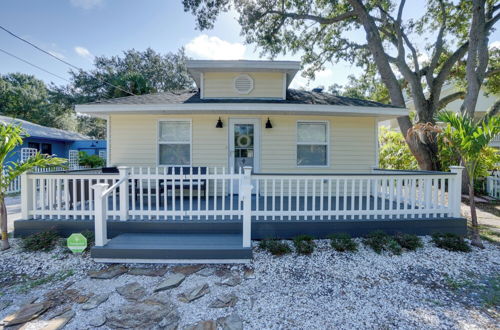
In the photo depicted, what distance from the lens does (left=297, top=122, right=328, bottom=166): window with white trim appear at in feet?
20.9

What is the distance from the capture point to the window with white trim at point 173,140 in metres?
6.23

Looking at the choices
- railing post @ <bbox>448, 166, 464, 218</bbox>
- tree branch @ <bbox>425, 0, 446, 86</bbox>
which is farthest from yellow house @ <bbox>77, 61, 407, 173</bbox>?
tree branch @ <bbox>425, 0, 446, 86</bbox>

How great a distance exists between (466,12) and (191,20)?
39.0 feet

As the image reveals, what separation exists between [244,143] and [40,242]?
4.59 metres

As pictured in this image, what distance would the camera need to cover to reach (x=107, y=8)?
419 inches

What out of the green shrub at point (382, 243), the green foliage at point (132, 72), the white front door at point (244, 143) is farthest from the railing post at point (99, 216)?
the green foliage at point (132, 72)

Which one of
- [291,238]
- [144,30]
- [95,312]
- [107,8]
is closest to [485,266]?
[291,238]

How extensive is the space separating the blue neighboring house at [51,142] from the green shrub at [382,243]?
1484 cm

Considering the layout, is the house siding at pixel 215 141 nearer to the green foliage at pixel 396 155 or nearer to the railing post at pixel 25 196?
the railing post at pixel 25 196

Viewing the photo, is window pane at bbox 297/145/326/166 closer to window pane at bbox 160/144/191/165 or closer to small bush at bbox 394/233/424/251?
small bush at bbox 394/233/424/251

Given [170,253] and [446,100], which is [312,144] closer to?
[170,253]

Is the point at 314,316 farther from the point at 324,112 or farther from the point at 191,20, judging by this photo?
the point at 191,20

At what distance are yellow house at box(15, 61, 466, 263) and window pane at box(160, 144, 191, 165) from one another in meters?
0.03

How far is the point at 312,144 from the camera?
20.9ft
